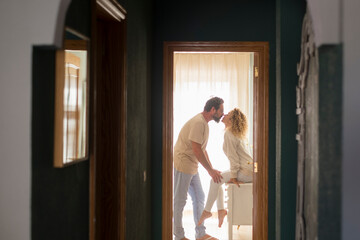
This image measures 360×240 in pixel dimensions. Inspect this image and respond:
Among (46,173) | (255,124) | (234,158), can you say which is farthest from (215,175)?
(46,173)

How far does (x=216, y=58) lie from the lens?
261 inches

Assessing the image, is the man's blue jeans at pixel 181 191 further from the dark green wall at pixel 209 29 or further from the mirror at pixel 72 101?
the mirror at pixel 72 101

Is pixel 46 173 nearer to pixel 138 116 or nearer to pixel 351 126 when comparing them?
pixel 351 126

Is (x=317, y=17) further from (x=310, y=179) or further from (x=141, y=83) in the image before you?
(x=141, y=83)

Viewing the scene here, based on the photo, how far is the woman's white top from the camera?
198 inches

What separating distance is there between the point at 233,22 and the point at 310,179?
218 cm

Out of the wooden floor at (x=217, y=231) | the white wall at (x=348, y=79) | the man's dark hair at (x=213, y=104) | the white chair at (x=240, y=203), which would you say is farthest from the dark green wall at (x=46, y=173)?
the wooden floor at (x=217, y=231)

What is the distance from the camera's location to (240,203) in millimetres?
4949

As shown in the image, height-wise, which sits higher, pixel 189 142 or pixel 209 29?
pixel 209 29

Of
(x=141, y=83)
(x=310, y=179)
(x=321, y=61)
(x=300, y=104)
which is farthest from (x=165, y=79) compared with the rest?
(x=321, y=61)

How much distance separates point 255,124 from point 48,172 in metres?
2.74

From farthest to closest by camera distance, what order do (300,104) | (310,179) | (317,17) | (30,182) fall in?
(300,104) < (310,179) < (317,17) < (30,182)

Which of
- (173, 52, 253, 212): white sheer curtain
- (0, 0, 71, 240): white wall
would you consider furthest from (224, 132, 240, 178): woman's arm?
(0, 0, 71, 240): white wall

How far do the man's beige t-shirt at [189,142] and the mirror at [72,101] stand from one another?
2868mm
